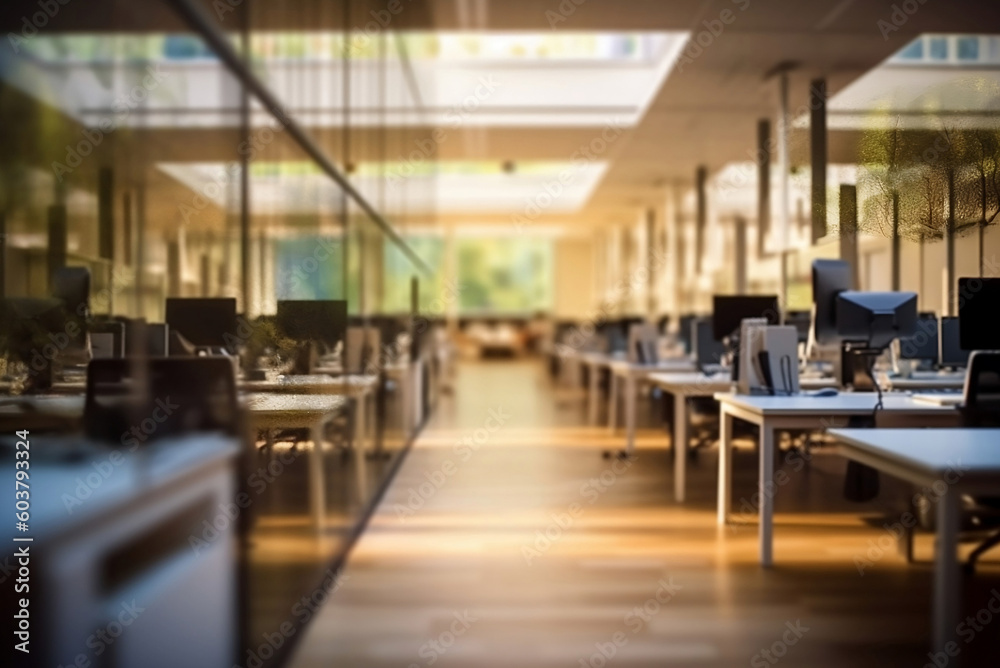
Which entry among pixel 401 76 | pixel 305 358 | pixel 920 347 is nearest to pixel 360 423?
pixel 305 358

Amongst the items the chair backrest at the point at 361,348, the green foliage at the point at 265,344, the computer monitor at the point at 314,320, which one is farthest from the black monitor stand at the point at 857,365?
the green foliage at the point at 265,344

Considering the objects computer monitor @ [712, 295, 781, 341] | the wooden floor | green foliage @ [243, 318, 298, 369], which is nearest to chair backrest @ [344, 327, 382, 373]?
the wooden floor

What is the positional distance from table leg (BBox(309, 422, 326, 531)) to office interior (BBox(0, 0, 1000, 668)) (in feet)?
0.09

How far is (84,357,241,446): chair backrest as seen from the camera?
4.73 ft

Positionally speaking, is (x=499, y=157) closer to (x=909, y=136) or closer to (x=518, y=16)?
(x=518, y=16)

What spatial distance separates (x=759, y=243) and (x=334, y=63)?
5.74 metres

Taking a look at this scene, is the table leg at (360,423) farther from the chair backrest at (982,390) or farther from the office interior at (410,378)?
the chair backrest at (982,390)

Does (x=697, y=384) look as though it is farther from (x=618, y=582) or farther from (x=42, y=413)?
(x=42, y=413)

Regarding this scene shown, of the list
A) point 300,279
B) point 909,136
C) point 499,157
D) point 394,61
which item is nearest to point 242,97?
point 300,279

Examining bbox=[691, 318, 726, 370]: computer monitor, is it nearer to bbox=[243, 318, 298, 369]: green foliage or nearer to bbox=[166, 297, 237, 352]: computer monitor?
bbox=[243, 318, 298, 369]: green foliage

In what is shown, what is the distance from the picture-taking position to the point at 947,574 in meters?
2.04

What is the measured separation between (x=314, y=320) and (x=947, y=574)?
2006 millimetres

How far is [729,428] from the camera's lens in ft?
14.9

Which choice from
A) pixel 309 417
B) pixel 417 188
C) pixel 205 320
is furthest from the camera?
pixel 417 188
